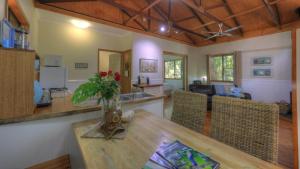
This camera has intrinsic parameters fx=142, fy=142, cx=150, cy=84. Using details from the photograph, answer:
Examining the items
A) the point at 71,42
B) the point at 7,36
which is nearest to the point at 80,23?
the point at 71,42

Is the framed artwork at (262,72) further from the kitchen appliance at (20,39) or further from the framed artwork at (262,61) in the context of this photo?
the kitchen appliance at (20,39)

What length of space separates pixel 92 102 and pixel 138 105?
585mm

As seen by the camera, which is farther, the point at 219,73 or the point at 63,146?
A: the point at 219,73

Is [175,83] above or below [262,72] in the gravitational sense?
below

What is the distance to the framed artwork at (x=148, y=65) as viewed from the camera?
5.66m

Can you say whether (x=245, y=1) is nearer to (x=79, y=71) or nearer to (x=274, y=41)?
(x=274, y=41)

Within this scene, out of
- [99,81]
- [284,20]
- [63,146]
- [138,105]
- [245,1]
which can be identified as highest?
[245,1]

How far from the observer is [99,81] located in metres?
1.19

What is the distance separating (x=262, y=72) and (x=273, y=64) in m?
0.43

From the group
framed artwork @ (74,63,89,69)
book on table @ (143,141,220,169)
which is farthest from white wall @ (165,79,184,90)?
book on table @ (143,141,220,169)

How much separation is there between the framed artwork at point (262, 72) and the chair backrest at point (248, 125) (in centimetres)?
553

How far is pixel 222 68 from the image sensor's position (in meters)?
6.74

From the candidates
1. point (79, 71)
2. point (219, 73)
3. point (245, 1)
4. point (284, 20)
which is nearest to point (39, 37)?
point (79, 71)

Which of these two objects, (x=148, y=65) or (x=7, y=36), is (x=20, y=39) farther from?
(x=148, y=65)
